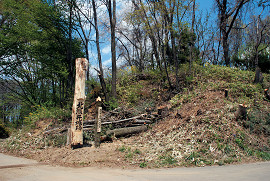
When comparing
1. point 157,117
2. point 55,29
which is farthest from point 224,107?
point 55,29

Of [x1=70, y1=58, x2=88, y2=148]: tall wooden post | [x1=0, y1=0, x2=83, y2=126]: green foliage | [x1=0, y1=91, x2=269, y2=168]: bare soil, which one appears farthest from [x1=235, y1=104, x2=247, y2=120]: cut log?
[x1=0, y1=0, x2=83, y2=126]: green foliage

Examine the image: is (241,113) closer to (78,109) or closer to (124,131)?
(124,131)

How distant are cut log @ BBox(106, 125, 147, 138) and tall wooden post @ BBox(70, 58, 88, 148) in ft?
5.19

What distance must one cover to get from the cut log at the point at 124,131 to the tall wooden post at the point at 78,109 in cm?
158

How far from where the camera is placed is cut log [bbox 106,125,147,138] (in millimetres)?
9063

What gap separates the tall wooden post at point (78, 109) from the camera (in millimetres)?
7785

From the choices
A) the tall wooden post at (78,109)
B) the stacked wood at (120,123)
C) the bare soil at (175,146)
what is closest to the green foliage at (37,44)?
the stacked wood at (120,123)

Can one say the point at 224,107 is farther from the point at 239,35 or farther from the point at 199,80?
the point at 239,35

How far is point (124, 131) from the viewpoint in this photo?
9.27m

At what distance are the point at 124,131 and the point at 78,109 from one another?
2.60m

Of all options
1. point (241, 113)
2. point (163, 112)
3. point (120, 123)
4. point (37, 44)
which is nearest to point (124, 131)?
point (120, 123)

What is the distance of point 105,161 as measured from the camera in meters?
6.29

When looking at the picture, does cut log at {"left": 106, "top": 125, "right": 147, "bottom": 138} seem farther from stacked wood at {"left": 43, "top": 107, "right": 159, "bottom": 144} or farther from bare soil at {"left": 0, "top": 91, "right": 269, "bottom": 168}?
bare soil at {"left": 0, "top": 91, "right": 269, "bottom": 168}

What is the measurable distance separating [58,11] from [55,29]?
145 cm
